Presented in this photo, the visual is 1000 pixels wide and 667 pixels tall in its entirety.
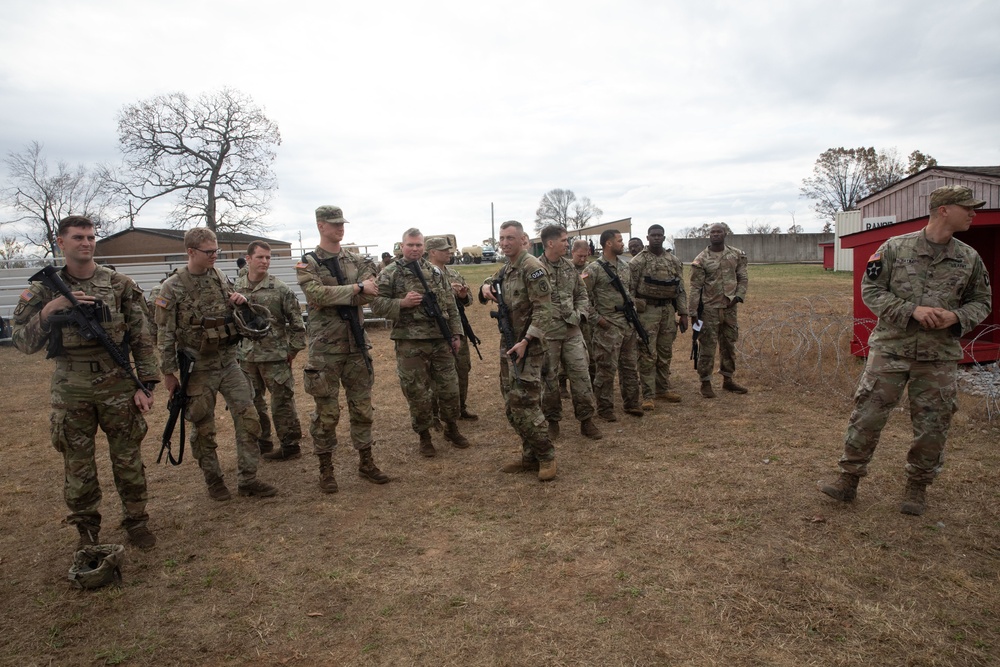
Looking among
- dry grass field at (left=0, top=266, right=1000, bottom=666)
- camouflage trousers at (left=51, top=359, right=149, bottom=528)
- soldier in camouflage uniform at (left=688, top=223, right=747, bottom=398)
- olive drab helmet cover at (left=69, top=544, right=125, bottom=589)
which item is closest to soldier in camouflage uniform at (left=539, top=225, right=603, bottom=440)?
dry grass field at (left=0, top=266, right=1000, bottom=666)

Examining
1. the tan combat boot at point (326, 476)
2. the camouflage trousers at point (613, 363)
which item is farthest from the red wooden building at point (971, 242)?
the tan combat boot at point (326, 476)

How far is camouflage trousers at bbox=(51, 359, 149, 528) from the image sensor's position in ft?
12.8

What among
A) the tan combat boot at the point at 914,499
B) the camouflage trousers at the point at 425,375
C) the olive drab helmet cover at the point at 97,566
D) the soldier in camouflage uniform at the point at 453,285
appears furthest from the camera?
the soldier in camouflage uniform at the point at 453,285

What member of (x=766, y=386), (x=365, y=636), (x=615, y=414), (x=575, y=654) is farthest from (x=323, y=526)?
(x=766, y=386)

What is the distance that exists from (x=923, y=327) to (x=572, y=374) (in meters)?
3.12

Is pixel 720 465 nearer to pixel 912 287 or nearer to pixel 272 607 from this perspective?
pixel 912 287

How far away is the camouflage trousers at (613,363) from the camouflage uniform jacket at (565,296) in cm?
64

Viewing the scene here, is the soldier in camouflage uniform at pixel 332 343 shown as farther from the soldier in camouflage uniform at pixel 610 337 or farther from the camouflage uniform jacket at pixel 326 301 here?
the soldier in camouflage uniform at pixel 610 337

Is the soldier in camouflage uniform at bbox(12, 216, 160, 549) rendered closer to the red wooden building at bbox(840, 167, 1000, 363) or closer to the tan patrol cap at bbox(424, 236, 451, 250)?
the tan patrol cap at bbox(424, 236, 451, 250)

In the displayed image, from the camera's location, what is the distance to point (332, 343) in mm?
5184

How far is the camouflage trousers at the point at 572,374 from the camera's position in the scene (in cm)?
615

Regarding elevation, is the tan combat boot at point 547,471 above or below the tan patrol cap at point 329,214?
below

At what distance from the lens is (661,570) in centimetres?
362

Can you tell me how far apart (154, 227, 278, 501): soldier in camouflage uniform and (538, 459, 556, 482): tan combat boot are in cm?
238
